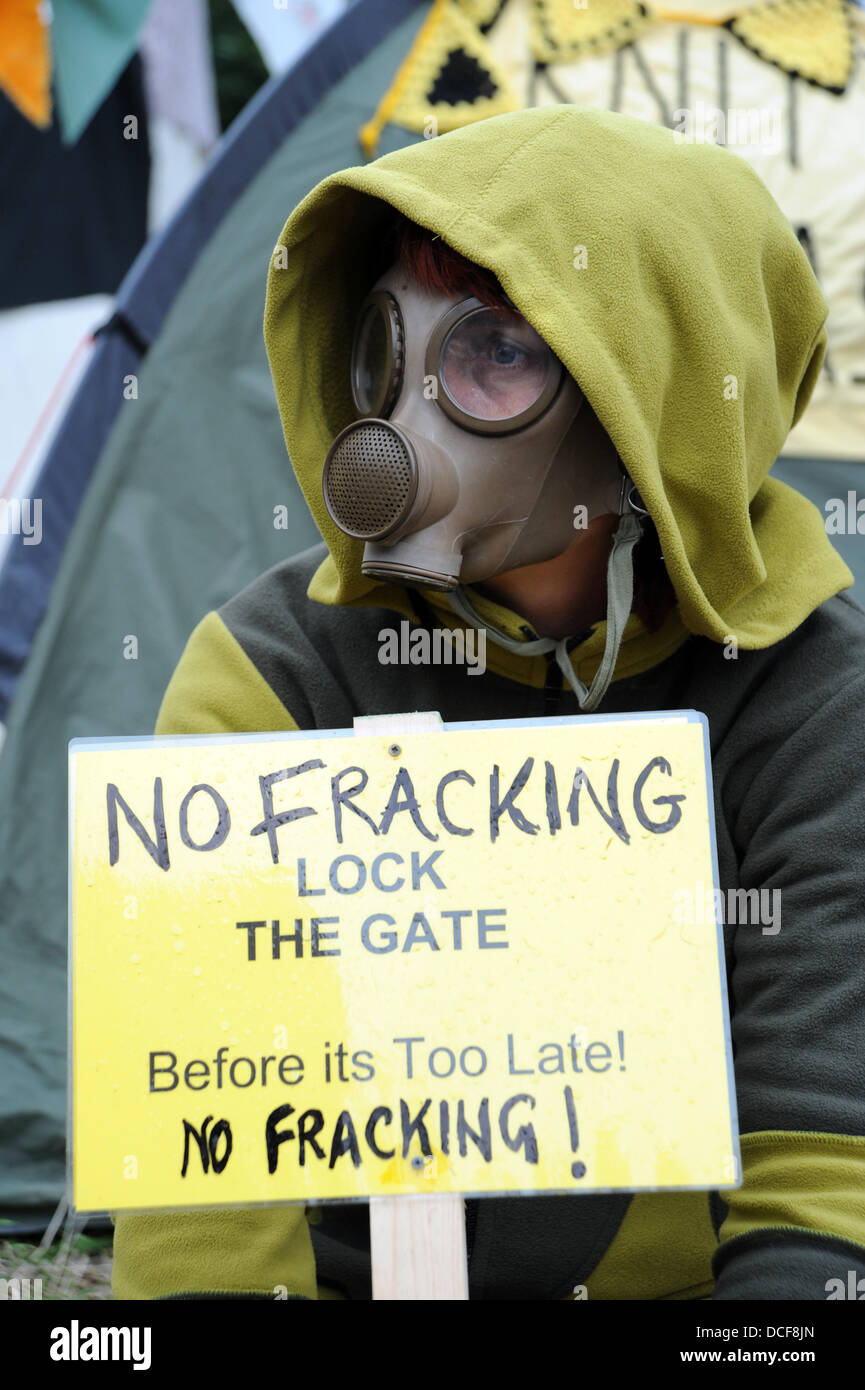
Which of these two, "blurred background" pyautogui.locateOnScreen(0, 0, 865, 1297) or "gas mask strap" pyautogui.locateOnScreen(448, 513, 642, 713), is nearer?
"gas mask strap" pyautogui.locateOnScreen(448, 513, 642, 713)

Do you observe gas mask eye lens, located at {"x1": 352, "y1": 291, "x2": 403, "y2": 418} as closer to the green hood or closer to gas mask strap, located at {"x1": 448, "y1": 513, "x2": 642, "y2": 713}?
the green hood

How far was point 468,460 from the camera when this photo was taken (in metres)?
1.15

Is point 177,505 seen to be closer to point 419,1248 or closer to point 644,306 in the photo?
point 644,306

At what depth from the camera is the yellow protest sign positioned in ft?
3.16

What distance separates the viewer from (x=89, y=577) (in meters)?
2.29

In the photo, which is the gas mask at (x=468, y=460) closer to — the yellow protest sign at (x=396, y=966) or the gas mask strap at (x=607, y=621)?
the gas mask strap at (x=607, y=621)

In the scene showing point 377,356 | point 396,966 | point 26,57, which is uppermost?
point 26,57

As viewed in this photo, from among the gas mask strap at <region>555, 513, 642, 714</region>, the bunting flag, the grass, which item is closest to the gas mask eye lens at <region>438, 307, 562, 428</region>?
the gas mask strap at <region>555, 513, 642, 714</region>

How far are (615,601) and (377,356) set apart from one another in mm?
298

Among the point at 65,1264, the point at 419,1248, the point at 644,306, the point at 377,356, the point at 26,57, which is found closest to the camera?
the point at 419,1248

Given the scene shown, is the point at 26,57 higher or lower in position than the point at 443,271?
higher

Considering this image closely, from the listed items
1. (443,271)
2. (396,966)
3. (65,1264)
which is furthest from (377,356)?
(65,1264)

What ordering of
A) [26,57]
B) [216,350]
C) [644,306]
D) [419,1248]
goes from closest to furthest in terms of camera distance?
[419,1248] < [644,306] < [216,350] < [26,57]
